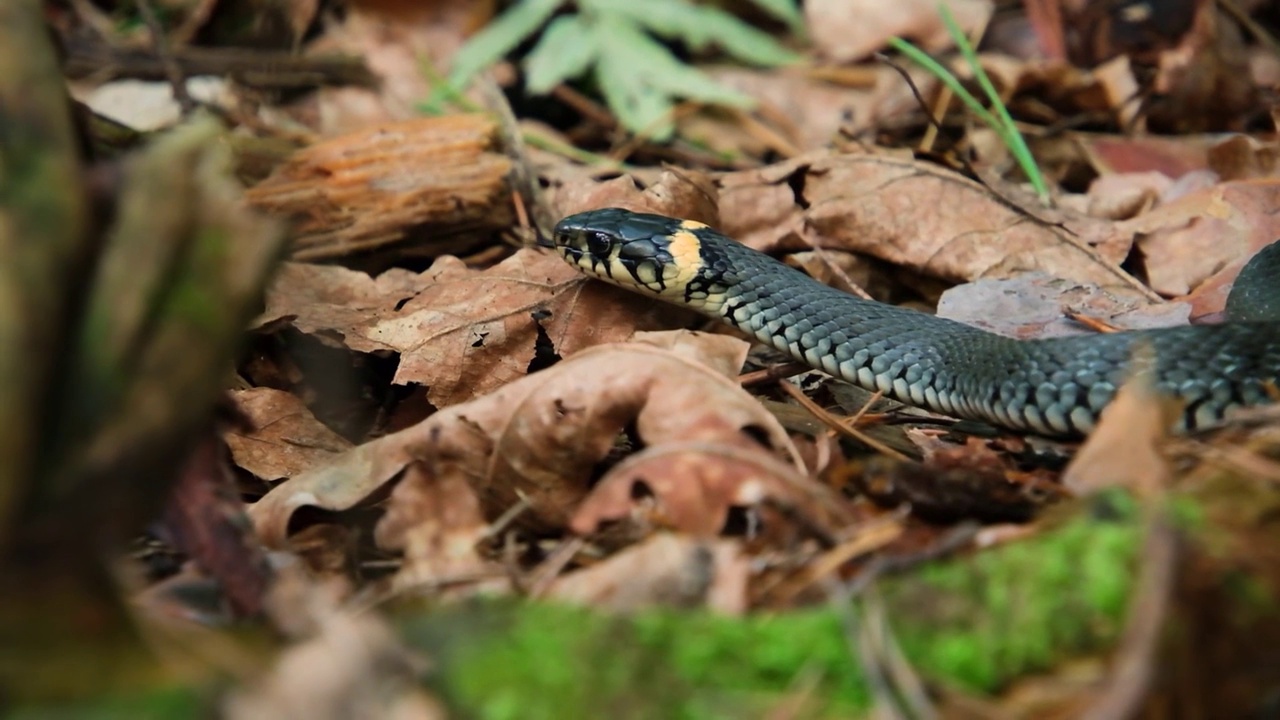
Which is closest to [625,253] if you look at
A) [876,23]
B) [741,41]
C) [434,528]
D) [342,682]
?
[434,528]

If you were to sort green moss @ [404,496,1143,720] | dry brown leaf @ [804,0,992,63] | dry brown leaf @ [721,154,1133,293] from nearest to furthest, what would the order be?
green moss @ [404,496,1143,720] → dry brown leaf @ [721,154,1133,293] → dry brown leaf @ [804,0,992,63]

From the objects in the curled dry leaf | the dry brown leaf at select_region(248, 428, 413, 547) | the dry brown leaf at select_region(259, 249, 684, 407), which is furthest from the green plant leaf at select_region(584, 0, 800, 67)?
the dry brown leaf at select_region(248, 428, 413, 547)

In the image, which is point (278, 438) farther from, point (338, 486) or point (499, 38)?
point (499, 38)

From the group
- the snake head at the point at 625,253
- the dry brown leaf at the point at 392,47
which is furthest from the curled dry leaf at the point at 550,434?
the dry brown leaf at the point at 392,47

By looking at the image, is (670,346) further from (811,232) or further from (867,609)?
(811,232)

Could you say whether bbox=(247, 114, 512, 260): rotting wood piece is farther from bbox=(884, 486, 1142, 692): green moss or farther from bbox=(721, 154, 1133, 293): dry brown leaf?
bbox=(884, 486, 1142, 692): green moss

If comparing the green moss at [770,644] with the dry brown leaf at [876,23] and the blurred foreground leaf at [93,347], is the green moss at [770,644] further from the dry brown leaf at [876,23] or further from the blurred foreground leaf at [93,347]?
the dry brown leaf at [876,23]
